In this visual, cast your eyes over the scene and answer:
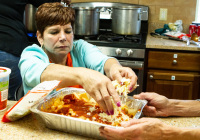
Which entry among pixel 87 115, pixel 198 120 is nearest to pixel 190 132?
pixel 198 120

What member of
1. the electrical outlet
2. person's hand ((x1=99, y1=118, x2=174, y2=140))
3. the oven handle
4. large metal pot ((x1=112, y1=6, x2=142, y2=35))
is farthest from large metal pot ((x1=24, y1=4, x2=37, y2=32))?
person's hand ((x1=99, y1=118, x2=174, y2=140))

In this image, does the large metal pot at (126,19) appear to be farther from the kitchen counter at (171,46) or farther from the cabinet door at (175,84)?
the cabinet door at (175,84)

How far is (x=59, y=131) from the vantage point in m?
1.16

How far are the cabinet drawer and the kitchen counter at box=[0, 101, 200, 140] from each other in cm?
162

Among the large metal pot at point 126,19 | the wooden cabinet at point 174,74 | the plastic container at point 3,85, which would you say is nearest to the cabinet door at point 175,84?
the wooden cabinet at point 174,74

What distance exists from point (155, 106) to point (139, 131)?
37 cm

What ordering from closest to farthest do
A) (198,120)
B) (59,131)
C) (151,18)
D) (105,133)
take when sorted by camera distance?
(105,133), (59,131), (198,120), (151,18)

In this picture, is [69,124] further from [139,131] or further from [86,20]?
[86,20]

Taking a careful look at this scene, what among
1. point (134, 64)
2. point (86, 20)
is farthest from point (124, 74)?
point (86, 20)

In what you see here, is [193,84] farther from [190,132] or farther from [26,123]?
[26,123]

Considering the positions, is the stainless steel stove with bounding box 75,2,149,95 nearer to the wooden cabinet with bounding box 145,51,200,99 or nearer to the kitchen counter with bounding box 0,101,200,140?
the wooden cabinet with bounding box 145,51,200,99

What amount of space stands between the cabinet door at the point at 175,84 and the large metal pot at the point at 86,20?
32.6 inches

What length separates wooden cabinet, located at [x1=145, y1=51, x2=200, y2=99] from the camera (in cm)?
287

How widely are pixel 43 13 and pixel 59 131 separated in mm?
890
